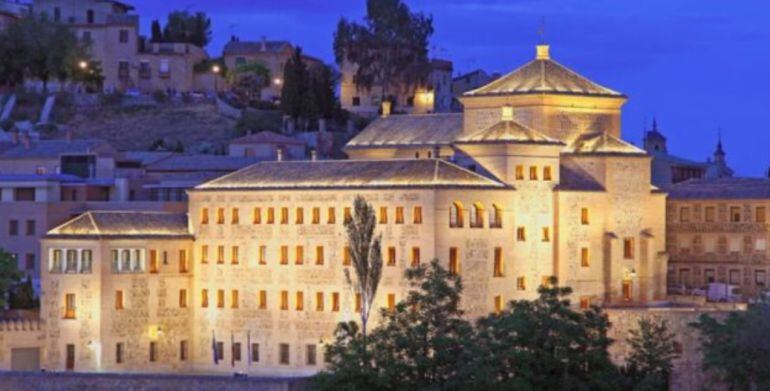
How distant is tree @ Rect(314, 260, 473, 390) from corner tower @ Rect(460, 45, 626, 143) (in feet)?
46.6

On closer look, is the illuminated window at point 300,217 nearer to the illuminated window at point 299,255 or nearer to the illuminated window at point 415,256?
the illuminated window at point 299,255

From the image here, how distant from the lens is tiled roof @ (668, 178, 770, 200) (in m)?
91.5

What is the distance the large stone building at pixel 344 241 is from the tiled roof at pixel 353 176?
72mm

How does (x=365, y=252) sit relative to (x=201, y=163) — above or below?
below

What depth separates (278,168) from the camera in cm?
8731

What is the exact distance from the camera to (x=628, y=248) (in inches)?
3386

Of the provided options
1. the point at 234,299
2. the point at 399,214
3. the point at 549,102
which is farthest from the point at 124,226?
the point at 549,102

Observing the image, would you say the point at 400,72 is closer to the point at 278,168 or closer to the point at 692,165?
the point at 692,165

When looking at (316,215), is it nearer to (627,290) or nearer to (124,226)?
(124,226)

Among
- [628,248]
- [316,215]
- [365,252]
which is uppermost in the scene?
[316,215]

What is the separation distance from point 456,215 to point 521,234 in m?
2.76

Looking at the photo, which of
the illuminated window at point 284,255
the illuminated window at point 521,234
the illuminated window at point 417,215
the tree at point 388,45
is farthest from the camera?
the tree at point 388,45

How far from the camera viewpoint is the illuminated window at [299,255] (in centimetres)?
8486

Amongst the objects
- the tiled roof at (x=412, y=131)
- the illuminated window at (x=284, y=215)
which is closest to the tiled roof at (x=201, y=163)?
the tiled roof at (x=412, y=131)
